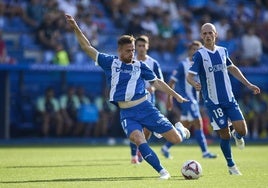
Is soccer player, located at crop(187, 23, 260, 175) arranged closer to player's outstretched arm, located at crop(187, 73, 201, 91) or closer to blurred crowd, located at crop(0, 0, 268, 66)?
player's outstretched arm, located at crop(187, 73, 201, 91)

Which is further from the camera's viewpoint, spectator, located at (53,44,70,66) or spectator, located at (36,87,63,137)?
spectator, located at (36,87,63,137)

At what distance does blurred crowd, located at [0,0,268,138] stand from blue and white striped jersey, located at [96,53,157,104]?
1288cm

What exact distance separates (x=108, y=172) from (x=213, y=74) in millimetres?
2689

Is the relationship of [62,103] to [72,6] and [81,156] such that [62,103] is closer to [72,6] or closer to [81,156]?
[72,6]

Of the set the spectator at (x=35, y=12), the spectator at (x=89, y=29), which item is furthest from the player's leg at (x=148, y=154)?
the spectator at (x=35, y=12)

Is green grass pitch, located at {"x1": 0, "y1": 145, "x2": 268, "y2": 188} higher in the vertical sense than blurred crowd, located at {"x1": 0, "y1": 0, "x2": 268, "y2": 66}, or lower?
lower

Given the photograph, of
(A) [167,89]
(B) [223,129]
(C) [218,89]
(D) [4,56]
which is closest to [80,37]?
(A) [167,89]

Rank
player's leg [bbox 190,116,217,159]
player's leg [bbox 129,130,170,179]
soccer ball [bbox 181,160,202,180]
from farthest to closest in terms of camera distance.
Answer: player's leg [bbox 190,116,217,159] → soccer ball [bbox 181,160,202,180] → player's leg [bbox 129,130,170,179]

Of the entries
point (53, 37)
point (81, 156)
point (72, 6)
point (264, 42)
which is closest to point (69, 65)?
point (53, 37)

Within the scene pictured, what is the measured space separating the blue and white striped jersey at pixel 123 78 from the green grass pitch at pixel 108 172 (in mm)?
1415

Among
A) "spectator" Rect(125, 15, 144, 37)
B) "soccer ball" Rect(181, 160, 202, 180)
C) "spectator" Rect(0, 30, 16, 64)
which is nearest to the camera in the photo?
"soccer ball" Rect(181, 160, 202, 180)

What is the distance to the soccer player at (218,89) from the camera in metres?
13.6

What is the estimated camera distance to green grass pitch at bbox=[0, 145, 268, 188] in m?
11.8

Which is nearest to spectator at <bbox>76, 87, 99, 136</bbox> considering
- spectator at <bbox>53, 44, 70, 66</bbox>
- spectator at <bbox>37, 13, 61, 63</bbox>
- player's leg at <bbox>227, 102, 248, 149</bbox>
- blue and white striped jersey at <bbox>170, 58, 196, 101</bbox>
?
spectator at <bbox>53, 44, 70, 66</bbox>
